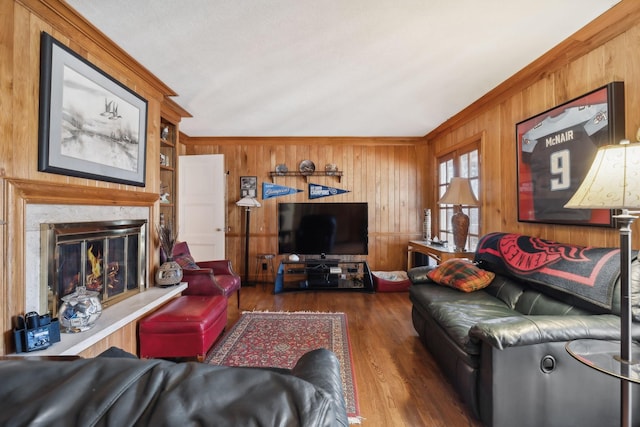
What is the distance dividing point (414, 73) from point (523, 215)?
63.5 inches

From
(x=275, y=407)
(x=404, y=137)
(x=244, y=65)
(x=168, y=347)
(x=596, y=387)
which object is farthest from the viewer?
(x=404, y=137)

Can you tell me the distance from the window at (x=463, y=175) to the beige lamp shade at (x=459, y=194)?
0.23 m

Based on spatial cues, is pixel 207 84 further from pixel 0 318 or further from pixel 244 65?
pixel 0 318

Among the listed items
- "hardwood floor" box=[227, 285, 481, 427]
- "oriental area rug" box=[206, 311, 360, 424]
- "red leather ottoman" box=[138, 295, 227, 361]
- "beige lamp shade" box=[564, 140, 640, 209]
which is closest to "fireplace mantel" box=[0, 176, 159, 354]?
"red leather ottoman" box=[138, 295, 227, 361]

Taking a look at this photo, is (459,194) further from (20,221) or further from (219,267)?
(20,221)

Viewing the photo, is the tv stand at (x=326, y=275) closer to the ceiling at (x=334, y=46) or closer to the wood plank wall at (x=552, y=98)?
the wood plank wall at (x=552, y=98)

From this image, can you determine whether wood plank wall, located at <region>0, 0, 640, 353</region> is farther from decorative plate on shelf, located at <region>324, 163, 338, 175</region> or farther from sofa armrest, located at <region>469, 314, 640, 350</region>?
sofa armrest, located at <region>469, 314, 640, 350</region>

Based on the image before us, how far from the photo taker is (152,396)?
53 centimetres

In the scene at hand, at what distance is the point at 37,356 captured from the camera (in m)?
1.41

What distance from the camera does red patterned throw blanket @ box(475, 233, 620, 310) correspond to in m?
1.58

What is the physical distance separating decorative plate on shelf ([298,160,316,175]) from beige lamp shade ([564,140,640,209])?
12.3 feet

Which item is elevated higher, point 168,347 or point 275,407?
point 275,407

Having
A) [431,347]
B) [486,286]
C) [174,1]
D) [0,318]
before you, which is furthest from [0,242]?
[486,286]

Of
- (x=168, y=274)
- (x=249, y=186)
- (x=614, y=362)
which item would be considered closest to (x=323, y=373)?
(x=614, y=362)
